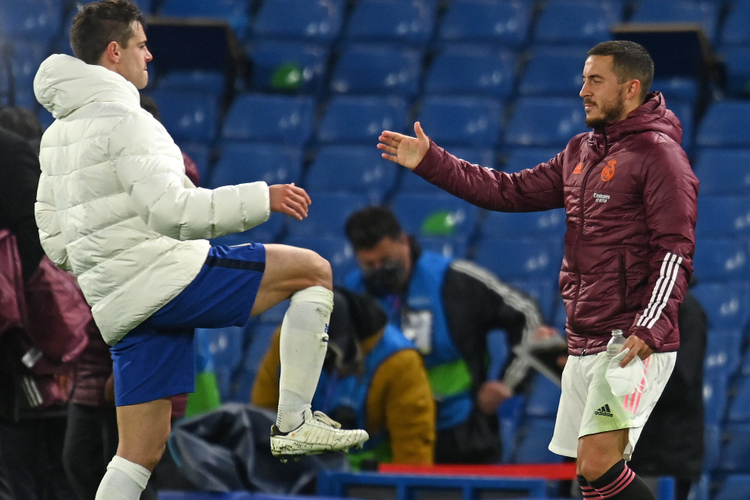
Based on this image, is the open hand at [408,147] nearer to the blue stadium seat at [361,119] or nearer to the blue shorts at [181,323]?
the blue shorts at [181,323]

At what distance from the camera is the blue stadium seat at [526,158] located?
7480 millimetres

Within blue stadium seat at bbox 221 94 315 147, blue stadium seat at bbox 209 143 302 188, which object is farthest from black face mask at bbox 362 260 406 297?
blue stadium seat at bbox 221 94 315 147

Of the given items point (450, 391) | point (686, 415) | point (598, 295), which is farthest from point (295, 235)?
point (598, 295)

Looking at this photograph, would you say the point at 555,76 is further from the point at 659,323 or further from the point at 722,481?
the point at 659,323

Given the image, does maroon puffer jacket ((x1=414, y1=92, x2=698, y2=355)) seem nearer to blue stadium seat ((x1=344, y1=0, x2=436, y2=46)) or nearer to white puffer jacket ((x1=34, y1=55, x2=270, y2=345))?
white puffer jacket ((x1=34, y1=55, x2=270, y2=345))

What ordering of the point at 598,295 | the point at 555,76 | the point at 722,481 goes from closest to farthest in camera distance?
the point at 598,295 < the point at 722,481 < the point at 555,76

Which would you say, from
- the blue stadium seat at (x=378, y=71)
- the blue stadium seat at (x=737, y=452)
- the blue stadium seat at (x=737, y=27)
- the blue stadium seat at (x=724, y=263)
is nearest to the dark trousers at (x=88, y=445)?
the blue stadium seat at (x=737, y=452)

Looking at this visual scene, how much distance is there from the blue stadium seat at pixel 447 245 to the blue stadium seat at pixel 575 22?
6.75 ft

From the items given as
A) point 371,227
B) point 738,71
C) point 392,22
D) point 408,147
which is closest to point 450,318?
point 371,227

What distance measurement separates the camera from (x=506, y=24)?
8.60m

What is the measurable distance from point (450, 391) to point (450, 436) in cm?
21

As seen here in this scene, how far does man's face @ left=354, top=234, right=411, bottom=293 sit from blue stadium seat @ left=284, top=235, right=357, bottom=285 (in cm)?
165

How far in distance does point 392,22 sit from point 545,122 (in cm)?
153

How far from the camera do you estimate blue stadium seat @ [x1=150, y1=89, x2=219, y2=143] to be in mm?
8242
